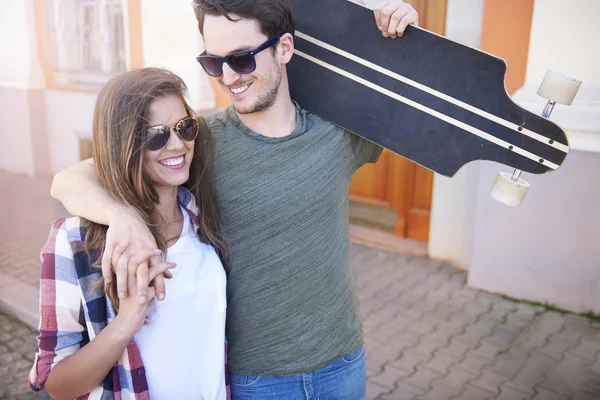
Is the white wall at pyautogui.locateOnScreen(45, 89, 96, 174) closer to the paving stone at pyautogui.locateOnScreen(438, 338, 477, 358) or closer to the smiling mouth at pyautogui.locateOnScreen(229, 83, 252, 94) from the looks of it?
the paving stone at pyautogui.locateOnScreen(438, 338, 477, 358)

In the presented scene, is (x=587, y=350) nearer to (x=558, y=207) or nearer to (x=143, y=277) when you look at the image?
(x=558, y=207)

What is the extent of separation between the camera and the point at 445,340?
423 cm

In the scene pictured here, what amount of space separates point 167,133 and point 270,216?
0.42 metres

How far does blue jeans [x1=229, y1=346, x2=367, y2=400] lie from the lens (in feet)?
6.28

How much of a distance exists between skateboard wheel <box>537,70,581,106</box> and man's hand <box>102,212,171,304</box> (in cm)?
125

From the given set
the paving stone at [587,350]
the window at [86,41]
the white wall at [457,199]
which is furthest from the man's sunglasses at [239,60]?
the window at [86,41]

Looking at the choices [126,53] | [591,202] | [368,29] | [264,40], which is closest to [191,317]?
[264,40]

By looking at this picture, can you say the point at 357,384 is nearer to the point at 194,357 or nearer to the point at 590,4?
the point at 194,357

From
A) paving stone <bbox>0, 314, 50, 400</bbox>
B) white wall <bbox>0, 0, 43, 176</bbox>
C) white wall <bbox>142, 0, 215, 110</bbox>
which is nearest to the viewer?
paving stone <bbox>0, 314, 50, 400</bbox>

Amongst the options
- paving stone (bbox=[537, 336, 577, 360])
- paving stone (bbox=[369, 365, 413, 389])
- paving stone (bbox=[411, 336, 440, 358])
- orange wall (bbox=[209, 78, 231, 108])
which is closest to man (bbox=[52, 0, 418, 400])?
paving stone (bbox=[369, 365, 413, 389])

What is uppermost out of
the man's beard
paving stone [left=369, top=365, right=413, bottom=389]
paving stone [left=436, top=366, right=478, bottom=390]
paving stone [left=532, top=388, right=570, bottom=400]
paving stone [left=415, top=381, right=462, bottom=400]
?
the man's beard

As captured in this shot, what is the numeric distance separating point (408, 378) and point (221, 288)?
240cm

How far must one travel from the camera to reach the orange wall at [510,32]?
4.49 m

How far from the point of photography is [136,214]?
1.65m
